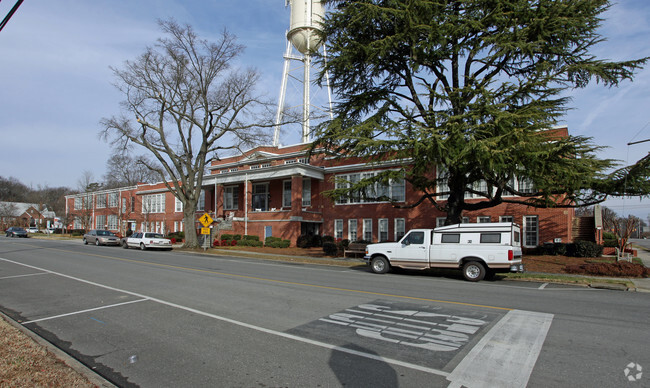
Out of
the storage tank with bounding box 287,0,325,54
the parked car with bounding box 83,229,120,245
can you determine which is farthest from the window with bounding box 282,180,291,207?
the parked car with bounding box 83,229,120,245

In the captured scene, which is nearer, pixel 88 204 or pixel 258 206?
pixel 258 206

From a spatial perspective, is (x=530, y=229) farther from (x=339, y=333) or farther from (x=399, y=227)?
(x=339, y=333)

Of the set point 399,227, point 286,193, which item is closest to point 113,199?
point 286,193

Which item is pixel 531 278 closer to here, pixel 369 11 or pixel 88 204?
pixel 369 11

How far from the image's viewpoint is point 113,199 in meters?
61.0

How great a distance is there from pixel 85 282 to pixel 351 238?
2186 cm

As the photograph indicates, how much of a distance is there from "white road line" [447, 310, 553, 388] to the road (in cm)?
3

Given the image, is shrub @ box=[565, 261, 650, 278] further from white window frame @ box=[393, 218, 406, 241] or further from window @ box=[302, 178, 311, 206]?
window @ box=[302, 178, 311, 206]

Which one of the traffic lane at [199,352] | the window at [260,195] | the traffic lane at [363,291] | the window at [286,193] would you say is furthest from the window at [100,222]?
the traffic lane at [199,352]

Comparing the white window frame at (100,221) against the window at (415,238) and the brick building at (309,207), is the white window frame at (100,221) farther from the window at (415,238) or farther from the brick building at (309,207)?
the window at (415,238)

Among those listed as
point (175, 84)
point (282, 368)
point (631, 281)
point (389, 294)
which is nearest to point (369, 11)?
point (389, 294)

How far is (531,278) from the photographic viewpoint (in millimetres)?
14500

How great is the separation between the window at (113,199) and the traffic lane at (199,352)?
5863 centimetres

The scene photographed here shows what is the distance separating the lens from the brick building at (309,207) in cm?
2459
